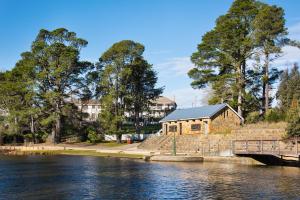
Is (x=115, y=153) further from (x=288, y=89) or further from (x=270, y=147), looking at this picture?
(x=288, y=89)

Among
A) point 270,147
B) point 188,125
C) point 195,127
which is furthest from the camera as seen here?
point 188,125

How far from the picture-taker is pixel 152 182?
36.3 meters

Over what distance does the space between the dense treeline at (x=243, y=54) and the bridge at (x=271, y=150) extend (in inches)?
722

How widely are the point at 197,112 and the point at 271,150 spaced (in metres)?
25.8

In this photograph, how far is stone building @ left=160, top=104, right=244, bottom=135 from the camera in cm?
7049

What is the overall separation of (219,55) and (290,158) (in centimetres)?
2888

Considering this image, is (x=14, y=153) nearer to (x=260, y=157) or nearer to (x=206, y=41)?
(x=206, y=41)

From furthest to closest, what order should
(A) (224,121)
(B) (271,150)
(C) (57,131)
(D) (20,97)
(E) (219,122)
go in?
1. (D) (20,97)
2. (C) (57,131)
3. (A) (224,121)
4. (E) (219,122)
5. (B) (271,150)

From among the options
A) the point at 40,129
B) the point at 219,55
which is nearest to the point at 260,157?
the point at 219,55

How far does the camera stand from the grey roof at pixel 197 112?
2785 inches

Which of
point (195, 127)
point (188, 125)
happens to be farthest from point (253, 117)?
point (188, 125)

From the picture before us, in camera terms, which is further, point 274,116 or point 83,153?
point 83,153

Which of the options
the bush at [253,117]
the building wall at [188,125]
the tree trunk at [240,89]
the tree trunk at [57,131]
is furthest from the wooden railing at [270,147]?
the tree trunk at [57,131]

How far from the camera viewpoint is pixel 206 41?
75812 mm
